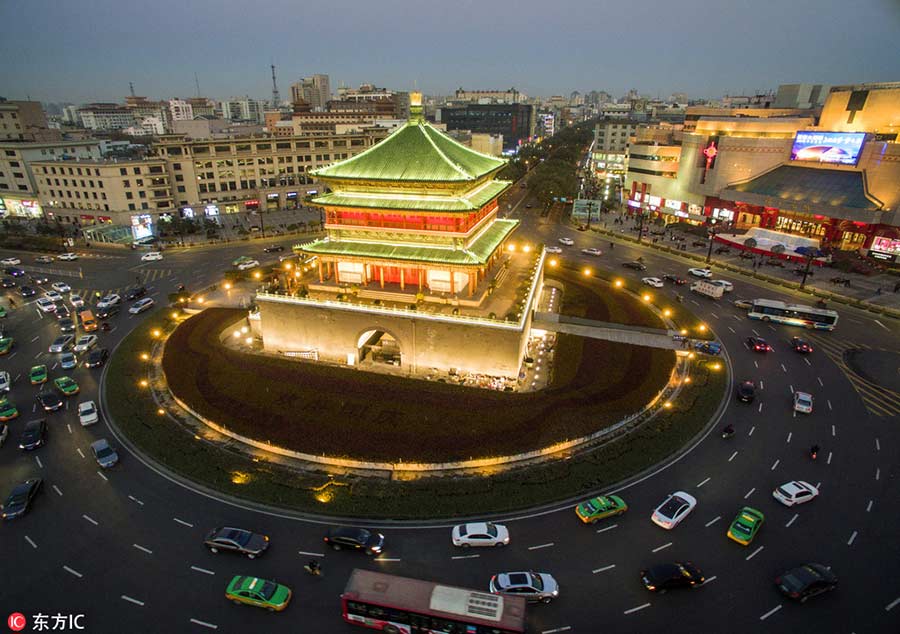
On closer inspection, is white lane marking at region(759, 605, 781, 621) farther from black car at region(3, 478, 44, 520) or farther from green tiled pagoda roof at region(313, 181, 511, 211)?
black car at region(3, 478, 44, 520)

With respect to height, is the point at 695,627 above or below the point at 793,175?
below

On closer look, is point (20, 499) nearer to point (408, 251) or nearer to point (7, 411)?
point (7, 411)

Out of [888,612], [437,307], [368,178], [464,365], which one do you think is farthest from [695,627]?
[368,178]

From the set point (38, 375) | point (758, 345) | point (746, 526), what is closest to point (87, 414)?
point (38, 375)

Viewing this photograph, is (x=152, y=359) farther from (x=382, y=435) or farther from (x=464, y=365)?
(x=464, y=365)

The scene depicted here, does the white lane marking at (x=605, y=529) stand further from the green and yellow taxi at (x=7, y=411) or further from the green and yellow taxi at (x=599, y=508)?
the green and yellow taxi at (x=7, y=411)

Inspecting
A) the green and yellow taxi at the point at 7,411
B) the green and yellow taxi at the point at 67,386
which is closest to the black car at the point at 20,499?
the green and yellow taxi at the point at 7,411
